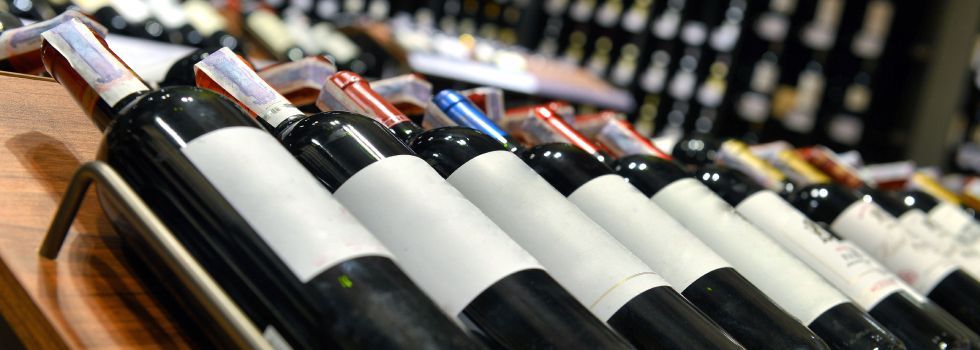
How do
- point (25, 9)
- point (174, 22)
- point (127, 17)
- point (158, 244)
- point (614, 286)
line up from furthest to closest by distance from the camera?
point (174, 22)
point (127, 17)
point (25, 9)
point (614, 286)
point (158, 244)

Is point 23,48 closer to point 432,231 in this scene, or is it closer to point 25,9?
point 432,231

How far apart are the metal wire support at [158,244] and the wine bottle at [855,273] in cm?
51

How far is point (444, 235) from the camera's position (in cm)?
46

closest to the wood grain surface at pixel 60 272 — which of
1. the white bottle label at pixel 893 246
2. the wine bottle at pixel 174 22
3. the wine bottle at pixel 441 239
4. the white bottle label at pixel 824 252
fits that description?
the wine bottle at pixel 441 239

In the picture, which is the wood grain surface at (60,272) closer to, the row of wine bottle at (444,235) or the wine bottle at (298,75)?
the row of wine bottle at (444,235)

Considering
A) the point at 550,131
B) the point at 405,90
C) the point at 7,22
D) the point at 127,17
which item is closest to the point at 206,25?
the point at 127,17

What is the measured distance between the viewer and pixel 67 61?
0.56 m

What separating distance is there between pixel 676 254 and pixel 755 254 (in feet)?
0.32

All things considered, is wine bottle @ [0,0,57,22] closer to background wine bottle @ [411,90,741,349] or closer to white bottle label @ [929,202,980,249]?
background wine bottle @ [411,90,741,349]

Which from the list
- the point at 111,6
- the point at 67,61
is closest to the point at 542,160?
the point at 67,61

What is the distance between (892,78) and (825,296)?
4144 mm

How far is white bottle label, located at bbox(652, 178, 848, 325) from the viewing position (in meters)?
0.62

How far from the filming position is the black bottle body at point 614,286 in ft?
1.66

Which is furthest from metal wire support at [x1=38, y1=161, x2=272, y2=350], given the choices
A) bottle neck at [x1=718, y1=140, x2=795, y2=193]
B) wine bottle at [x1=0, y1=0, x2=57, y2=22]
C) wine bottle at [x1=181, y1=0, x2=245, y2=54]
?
wine bottle at [x1=181, y1=0, x2=245, y2=54]
